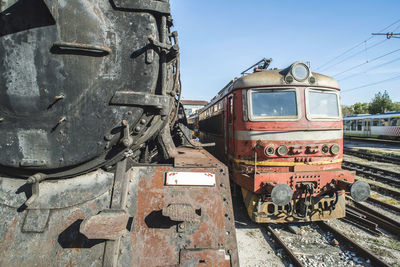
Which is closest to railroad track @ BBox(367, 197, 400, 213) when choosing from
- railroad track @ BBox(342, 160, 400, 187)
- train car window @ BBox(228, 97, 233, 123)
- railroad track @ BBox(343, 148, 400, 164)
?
railroad track @ BBox(342, 160, 400, 187)

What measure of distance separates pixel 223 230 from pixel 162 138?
1170 millimetres

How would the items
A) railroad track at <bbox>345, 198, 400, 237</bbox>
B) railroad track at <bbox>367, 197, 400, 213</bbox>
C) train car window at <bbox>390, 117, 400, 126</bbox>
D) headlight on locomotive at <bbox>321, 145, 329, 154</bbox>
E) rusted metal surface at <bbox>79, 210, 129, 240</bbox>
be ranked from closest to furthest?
rusted metal surface at <bbox>79, 210, 129, 240</bbox>
railroad track at <bbox>345, 198, 400, 237</bbox>
headlight on locomotive at <bbox>321, 145, 329, 154</bbox>
railroad track at <bbox>367, 197, 400, 213</bbox>
train car window at <bbox>390, 117, 400, 126</bbox>

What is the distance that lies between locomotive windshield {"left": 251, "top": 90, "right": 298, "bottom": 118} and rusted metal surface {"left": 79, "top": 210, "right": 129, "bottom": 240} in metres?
3.57

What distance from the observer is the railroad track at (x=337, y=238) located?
3459 mm

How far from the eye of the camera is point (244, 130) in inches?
185

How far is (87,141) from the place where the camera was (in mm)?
1823

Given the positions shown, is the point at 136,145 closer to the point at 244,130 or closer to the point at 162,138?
the point at 162,138

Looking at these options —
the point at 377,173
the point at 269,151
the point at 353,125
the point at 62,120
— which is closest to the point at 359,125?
the point at 353,125

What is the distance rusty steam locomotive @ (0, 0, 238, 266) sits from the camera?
1.69 meters

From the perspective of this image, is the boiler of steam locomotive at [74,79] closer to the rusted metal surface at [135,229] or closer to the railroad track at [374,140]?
the rusted metal surface at [135,229]

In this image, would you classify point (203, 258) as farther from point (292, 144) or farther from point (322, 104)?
point (322, 104)

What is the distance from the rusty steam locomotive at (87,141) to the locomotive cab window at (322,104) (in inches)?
140

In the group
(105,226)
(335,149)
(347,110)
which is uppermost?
(347,110)

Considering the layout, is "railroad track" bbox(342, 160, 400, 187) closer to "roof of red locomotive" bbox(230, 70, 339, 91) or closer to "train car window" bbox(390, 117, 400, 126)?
"roof of red locomotive" bbox(230, 70, 339, 91)
